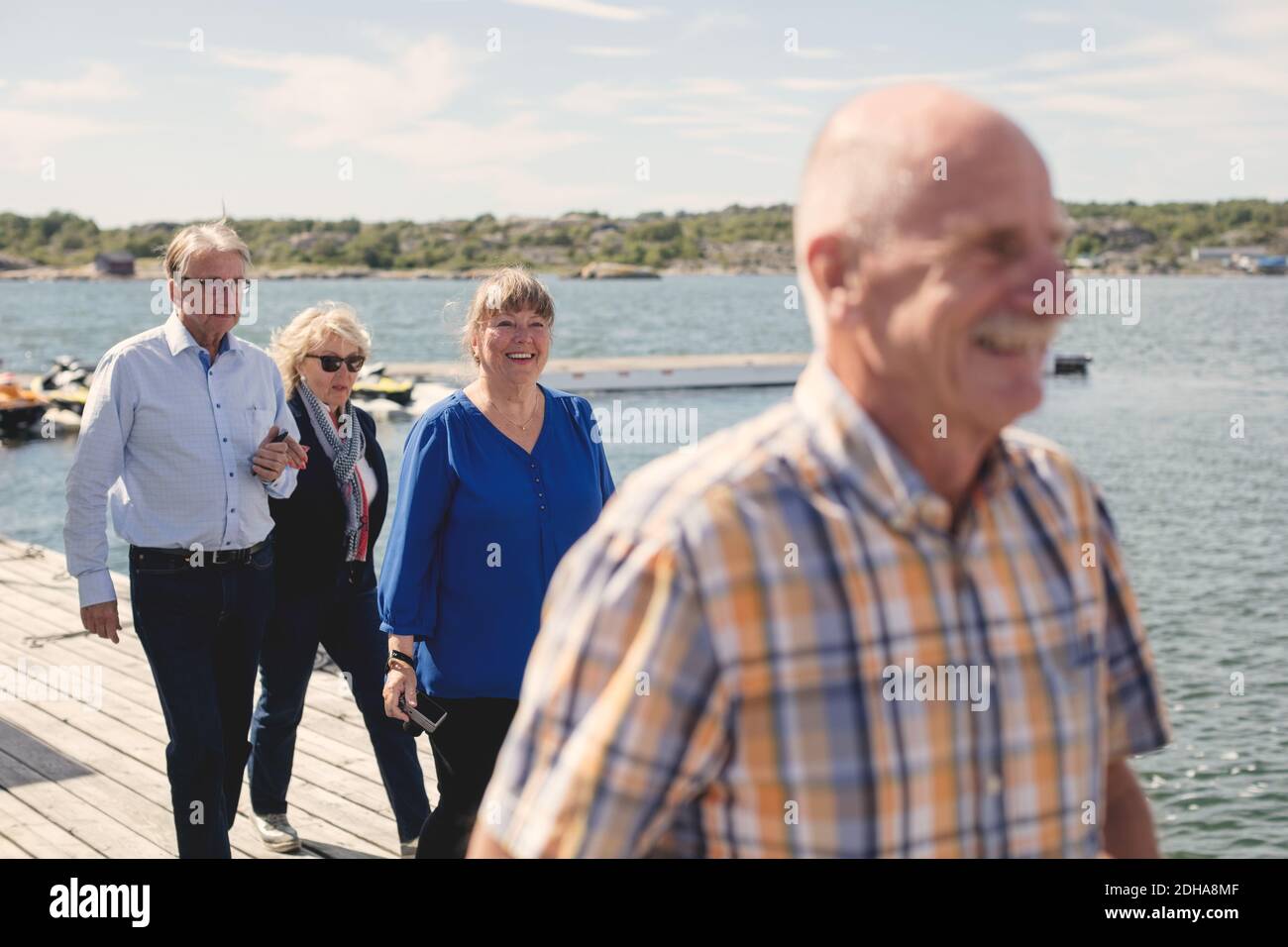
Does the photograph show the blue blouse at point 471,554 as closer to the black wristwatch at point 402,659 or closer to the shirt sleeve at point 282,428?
the black wristwatch at point 402,659

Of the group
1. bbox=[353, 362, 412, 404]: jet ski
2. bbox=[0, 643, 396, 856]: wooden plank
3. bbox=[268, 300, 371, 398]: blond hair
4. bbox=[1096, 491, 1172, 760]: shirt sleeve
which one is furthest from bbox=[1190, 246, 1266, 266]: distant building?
bbox=[1096, 491, 1172, 760]: shirt sleeve

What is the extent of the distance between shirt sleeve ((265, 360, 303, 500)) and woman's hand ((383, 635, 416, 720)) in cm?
84

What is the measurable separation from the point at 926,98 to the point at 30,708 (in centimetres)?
620

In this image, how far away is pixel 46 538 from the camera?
24.9 metres

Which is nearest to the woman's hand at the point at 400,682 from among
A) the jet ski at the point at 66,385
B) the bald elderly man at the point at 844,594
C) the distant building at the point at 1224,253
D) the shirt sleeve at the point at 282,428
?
the shirt sleeve at the point at 282,428

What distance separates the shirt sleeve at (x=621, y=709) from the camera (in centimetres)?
131

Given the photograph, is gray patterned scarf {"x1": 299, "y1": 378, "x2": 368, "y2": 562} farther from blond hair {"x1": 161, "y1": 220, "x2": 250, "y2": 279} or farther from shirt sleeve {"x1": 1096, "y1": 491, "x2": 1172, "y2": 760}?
shirt sleeve {"x1": 1096, "y1": 491, "x2": 1172, "y2": 760}

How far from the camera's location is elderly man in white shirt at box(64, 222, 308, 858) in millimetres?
4055

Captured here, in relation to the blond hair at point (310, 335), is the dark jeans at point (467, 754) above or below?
below

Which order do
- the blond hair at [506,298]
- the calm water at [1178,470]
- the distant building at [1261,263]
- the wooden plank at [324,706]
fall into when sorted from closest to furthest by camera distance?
1. the blond hair at [506,298]
2. the wooden plank at [324,706]
3. the calm water at [1178,470]
4. the distant building at [1261,263]
